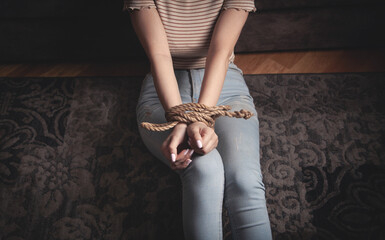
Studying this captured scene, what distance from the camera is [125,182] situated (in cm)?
98

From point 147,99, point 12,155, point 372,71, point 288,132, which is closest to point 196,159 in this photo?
point 147,99

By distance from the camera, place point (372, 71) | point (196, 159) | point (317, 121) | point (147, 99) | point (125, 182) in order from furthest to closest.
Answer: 1. point (372, 71)
2. point (317, 121)
3. point (125, 182)
4. point (147, 99)
5. point (196, 159)

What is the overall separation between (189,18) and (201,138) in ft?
1.31

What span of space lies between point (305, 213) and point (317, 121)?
0.42 metres

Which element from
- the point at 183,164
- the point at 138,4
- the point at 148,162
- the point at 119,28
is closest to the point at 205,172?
the point at 183,164

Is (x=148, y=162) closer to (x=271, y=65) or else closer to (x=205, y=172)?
(x=205, y=172)

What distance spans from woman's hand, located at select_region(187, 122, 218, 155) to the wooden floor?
74 cm

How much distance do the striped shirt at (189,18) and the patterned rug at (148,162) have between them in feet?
1.59

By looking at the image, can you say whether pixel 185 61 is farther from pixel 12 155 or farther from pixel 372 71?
pixel 372 71

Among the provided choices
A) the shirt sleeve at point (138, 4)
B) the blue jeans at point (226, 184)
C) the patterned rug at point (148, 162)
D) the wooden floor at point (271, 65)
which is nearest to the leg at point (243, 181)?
the blue jeans at point (226, 184)

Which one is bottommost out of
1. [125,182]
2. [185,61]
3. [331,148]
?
[125,182]

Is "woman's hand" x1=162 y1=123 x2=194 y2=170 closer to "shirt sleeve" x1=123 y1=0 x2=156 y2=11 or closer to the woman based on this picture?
the woman

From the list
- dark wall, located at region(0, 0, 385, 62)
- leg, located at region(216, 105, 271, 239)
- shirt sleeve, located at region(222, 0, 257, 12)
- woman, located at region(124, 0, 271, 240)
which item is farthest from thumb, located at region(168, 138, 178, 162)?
dark wall, located at region(0, 0, 385, 62)

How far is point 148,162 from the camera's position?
1.03 metres
